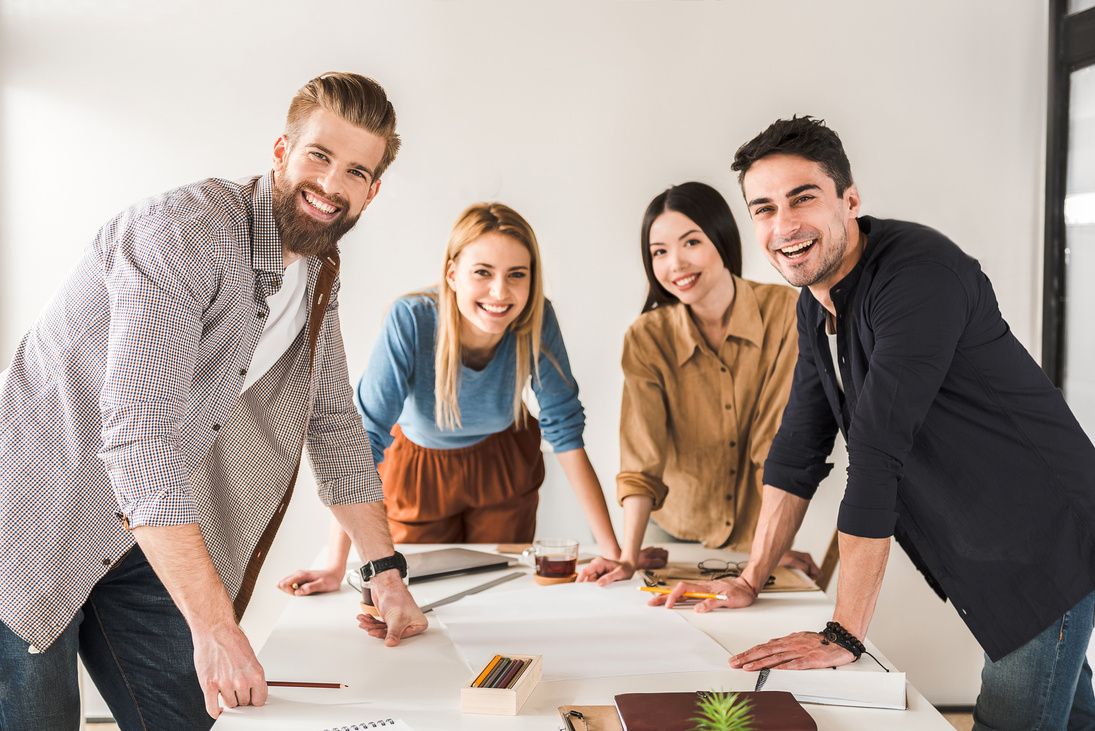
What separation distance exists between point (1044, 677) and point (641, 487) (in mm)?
1318

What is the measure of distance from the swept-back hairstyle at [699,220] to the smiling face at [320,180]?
47.7 inches

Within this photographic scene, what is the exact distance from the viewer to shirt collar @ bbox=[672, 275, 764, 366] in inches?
105

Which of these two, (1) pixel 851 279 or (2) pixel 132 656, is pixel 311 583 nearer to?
(2) pixel 132 656

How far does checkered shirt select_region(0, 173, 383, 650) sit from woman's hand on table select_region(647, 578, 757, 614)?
38.2 inches

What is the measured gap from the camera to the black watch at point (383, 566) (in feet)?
5.26

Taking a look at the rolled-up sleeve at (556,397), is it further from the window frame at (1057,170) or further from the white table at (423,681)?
the window frame at (1057,170)

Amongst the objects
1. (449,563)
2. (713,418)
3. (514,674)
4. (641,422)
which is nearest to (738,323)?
(713,418)

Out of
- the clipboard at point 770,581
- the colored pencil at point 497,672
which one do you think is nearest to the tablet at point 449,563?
the clipboard at point 770,581

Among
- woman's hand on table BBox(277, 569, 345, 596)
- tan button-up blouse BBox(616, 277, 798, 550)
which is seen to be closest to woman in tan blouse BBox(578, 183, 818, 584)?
tan button-up blouse BBox(616, 277, 798, 550)

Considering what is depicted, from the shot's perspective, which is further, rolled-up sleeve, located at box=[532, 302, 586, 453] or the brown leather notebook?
rolled-up sleeve, located at box=[532, 302, 586, 453]

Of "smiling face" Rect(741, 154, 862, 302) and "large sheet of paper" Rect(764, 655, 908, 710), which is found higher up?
"smiling face" Rect(741, 154, 862, 302)

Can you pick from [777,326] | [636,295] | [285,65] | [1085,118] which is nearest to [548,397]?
[636,295]

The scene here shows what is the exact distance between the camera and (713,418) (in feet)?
8.81

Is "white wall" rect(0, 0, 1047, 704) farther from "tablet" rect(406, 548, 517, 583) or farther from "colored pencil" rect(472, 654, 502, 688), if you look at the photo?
"colored pencil" rect(472, 654, 502, 688)
